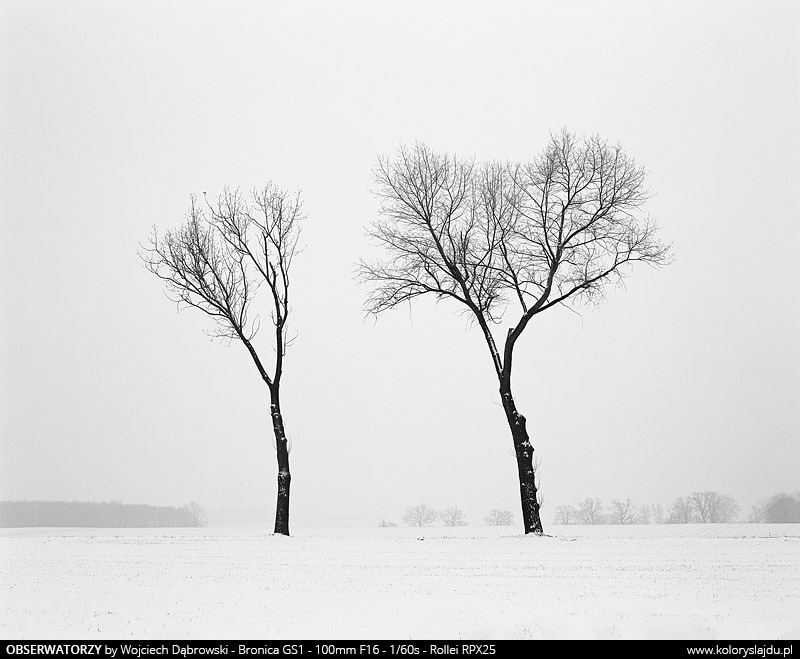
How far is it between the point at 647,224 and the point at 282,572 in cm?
1753

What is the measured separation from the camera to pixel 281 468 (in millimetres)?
27438

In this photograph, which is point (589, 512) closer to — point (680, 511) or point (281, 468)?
point (680, 511)

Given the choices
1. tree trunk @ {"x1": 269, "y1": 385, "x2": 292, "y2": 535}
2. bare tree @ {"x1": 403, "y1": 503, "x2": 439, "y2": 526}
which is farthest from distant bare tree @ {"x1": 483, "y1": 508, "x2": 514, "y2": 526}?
tree trunk @ {"x1": 269, "y1": 385, "x2": 292, "y2": 535}

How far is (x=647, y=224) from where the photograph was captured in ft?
86.7

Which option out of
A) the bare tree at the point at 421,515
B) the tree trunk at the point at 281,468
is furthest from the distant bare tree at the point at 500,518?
the tree trunk at the point at 281,468

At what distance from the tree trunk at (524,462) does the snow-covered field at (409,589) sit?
2.14 meters

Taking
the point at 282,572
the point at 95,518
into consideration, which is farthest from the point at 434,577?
the point at 95,518

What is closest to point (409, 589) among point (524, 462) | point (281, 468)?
point (524, 462)

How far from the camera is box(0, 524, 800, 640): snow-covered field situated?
1072 cm
